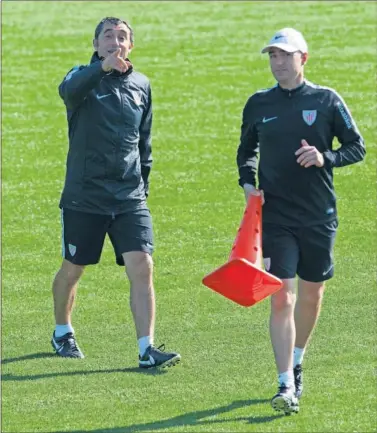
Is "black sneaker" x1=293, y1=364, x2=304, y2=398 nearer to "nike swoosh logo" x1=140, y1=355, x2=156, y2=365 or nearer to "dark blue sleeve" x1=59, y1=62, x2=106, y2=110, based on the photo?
"nike swoosh logo" x1=140, y1=355, x2=156, y2=365

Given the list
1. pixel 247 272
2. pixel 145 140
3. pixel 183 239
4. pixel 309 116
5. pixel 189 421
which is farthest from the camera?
pixel 183 239

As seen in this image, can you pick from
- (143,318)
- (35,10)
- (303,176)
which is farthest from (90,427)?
(35,10)

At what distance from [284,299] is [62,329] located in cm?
206

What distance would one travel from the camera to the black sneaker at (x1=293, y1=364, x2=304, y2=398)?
319 inches

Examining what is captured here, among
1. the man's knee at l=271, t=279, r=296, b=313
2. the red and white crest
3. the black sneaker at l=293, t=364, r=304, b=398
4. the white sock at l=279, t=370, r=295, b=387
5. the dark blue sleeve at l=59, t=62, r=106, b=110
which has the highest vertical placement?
the dark blue sleeve at l=59, t=62, r=106, b=110

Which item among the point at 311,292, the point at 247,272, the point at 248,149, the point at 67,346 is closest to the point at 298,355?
the point at 311,292

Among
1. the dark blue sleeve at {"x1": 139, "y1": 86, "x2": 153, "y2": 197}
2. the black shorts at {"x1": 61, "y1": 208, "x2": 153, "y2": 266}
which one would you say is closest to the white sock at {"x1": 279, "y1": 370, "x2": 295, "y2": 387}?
the black shorts at {"x1": 61, "y1": 208, "x2": 153, "y2": 266}

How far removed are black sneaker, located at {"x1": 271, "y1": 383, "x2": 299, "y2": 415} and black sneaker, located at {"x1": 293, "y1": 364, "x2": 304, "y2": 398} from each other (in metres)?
0.27

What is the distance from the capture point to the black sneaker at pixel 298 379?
809 cm

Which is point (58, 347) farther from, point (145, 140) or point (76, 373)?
point (145, 140)

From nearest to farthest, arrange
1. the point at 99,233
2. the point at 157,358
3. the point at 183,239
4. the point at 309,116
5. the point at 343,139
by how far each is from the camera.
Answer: the point at 309,116 < the point at 343,139 < the point at 157,358 < the point at 99,233 < the point at 183,239

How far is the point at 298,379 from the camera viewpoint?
8.15 meters

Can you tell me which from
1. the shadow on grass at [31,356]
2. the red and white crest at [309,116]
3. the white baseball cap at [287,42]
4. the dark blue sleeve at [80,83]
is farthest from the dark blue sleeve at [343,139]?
the shadow on grass at [31,356]

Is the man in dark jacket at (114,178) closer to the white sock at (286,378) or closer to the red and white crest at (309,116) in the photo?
the white sock at (286,378)
